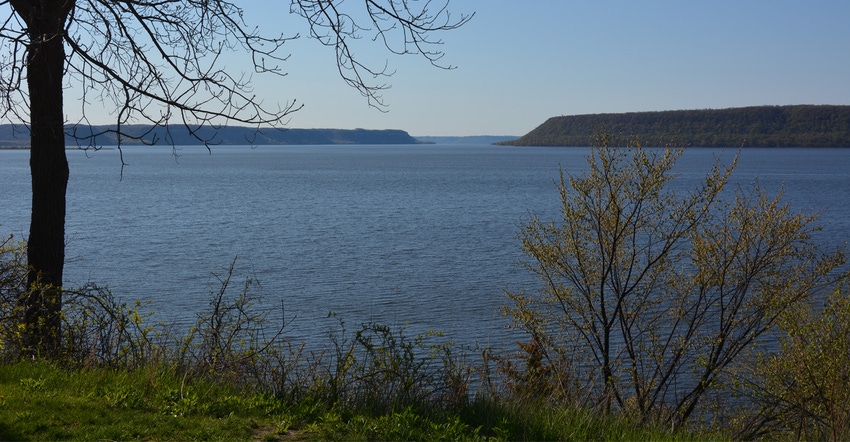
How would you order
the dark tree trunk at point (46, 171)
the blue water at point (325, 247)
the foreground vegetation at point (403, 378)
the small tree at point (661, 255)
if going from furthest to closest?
the blue water at point (325, 247) → the small tree at point (661, 255) → the dark tree trunk at point (46, 171) → the foreground vegetation at point (403, 378)

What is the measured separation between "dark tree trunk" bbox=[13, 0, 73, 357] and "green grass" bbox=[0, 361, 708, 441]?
1.60 metres

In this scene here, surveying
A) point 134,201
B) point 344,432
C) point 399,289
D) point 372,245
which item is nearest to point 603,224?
point 344,432

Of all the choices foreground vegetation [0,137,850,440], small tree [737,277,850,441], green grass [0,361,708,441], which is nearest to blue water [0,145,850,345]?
foreground vegetation [0,137,850,440]

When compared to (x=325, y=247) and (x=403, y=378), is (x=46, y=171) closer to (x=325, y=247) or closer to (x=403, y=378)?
(x=403, y=378)

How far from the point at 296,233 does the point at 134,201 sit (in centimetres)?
2615

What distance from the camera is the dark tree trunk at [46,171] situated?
907cm

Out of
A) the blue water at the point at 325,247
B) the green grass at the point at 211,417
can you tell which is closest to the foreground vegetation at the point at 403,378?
the green grass at the point at 211,417

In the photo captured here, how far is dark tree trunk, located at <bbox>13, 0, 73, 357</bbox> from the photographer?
9.07m

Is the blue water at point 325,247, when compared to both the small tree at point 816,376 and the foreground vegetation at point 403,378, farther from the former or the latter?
the small tree at point 816,376

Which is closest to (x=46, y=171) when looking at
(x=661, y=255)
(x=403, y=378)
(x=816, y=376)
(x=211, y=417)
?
(x=211, y=417)

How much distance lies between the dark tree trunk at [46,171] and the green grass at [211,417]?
5.26ft

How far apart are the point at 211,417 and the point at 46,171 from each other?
4.80 m

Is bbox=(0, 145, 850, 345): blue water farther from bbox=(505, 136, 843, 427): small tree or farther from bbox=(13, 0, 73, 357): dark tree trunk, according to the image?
bbox=(13, 0, 73, 357): dark tree trunk

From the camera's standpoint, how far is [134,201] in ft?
208
